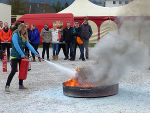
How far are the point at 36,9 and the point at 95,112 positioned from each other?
93.6 m

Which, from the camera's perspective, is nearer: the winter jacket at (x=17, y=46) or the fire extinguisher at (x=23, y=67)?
the winter jacket at (x=17, y=46)

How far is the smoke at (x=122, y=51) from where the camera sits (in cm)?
673

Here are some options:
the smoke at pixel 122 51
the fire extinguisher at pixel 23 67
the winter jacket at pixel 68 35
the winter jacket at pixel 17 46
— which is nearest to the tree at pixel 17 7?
the winter jacket at pixel 68 35

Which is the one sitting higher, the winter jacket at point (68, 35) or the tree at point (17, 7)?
A: the tree at point (17, 7)

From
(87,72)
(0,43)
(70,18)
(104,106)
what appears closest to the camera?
(104,106)

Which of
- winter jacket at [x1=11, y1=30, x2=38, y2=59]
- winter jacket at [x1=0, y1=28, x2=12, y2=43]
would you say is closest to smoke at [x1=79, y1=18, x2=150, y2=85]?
winter jacket at [x1=11, y1=30, x2=38, y2=59]

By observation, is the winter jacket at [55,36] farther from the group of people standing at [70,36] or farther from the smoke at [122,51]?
the smoke at [122,51]

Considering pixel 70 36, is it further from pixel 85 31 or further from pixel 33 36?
pixel 33 36

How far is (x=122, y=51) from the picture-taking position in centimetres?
674

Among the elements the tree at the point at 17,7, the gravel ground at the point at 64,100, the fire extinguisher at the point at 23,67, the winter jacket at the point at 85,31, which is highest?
the tree at the point at 17,7

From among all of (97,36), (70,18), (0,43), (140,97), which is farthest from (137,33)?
(97,36)

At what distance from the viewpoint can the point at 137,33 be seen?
682cm

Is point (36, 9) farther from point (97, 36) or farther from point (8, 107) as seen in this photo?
point (8, 107)

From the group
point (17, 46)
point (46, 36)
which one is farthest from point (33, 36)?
point (17, 46)
